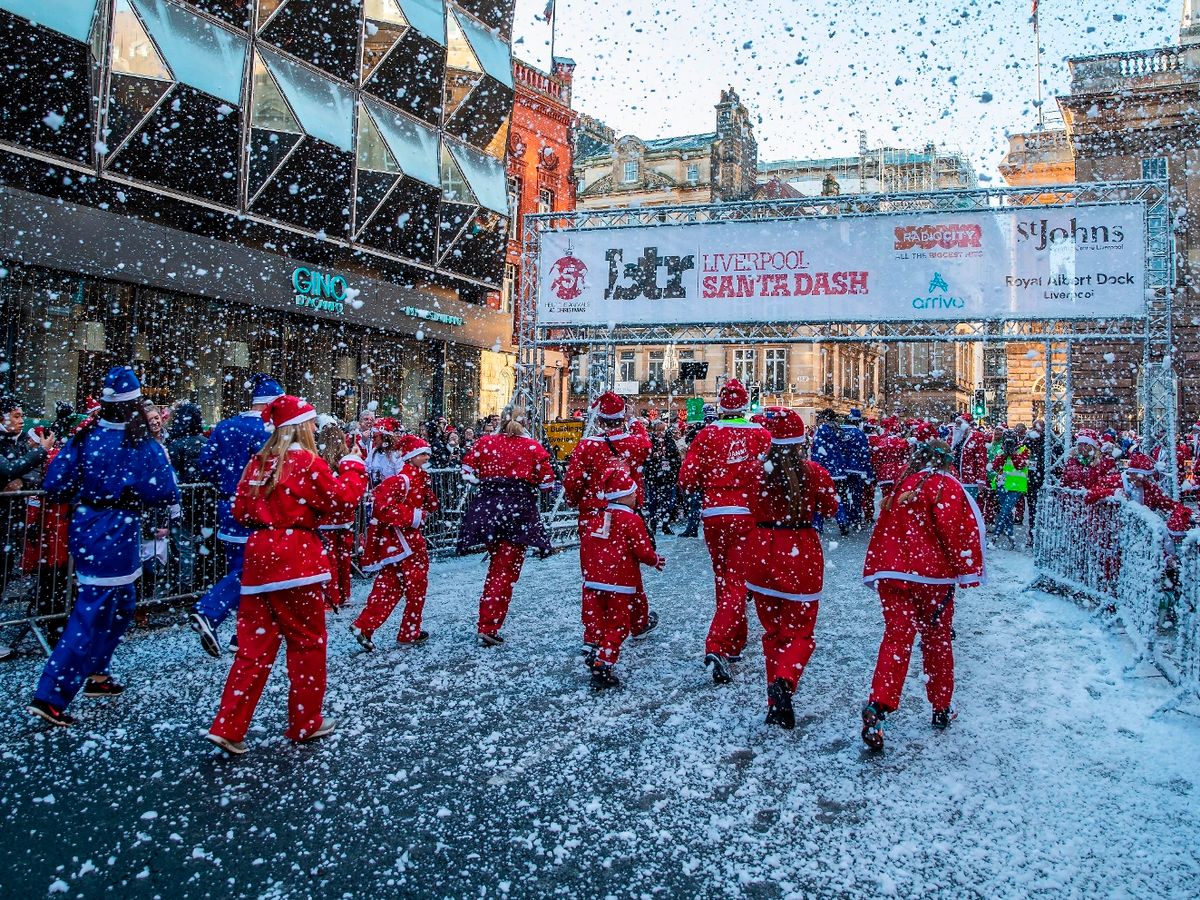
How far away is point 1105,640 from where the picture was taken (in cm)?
719

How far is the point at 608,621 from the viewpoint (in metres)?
5.77

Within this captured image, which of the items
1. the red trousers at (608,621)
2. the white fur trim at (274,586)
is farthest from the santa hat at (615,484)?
the white fur trim at (274,586)

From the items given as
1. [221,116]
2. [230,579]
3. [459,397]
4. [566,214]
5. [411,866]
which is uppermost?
[221,116]

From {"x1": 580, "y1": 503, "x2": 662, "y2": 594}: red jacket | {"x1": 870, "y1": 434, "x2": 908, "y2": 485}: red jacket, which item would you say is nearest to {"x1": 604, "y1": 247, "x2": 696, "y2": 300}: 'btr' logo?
{"x1": 870, "y1": 434, "x2": 908, "y2": 485}: red jacket

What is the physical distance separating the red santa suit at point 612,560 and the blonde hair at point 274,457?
221 centimetres

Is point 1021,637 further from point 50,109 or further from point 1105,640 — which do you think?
point 50,109

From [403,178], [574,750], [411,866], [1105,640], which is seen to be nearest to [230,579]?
[574,750]

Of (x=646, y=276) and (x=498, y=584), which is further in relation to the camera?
(x=646, y=276)

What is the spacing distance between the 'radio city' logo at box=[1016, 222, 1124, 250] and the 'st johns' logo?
8.01m

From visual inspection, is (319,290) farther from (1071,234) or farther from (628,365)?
(628,365)

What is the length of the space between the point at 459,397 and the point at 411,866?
20.8m

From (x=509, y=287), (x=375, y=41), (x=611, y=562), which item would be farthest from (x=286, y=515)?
(x=509, y=287)

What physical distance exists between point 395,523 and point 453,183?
55.0ft

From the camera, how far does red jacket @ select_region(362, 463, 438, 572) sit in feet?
21.9
